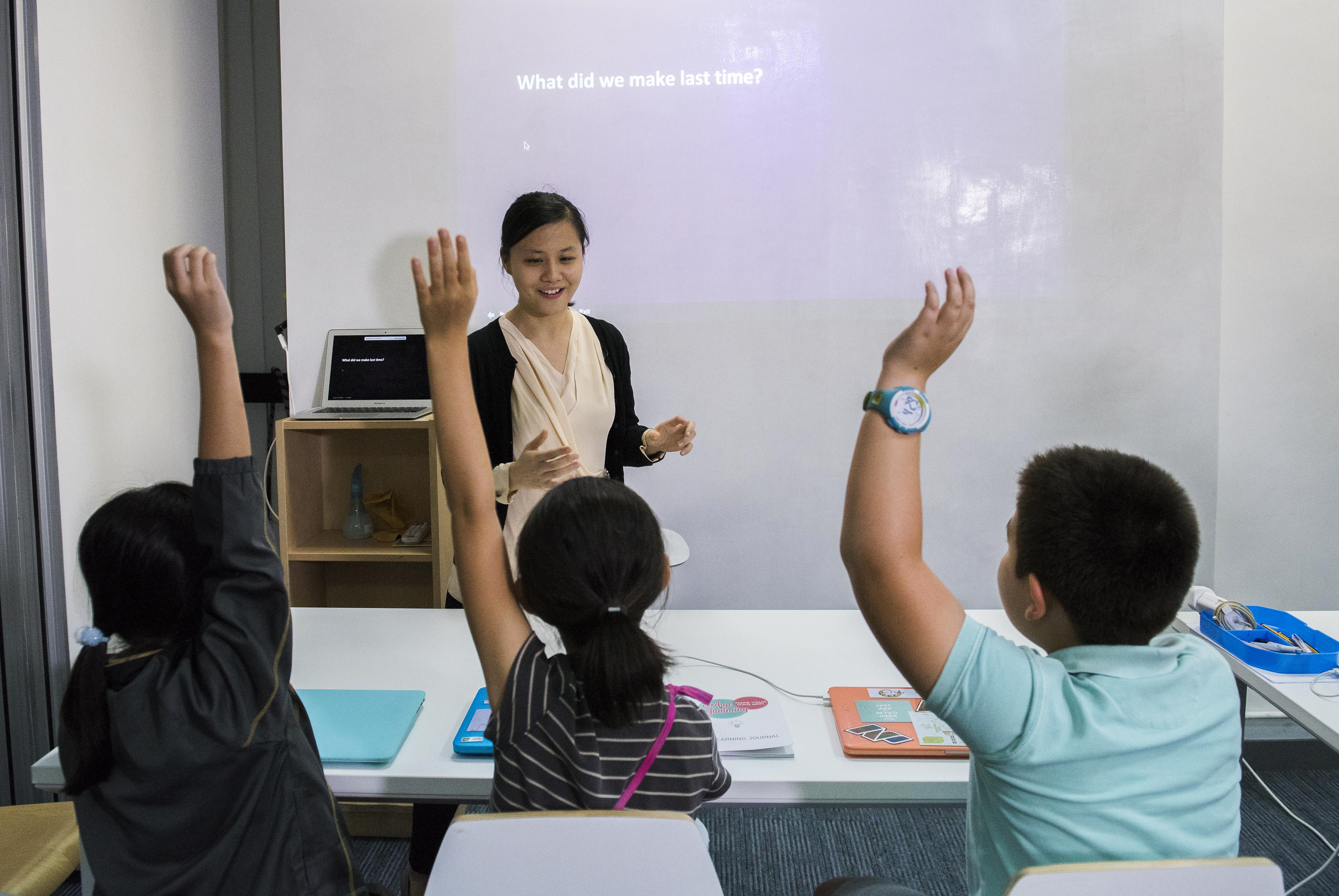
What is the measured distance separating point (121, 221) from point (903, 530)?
2.62 m

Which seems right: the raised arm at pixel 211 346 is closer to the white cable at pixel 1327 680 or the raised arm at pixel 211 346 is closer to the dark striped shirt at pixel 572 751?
the dark striped shirt at pixel 572 751

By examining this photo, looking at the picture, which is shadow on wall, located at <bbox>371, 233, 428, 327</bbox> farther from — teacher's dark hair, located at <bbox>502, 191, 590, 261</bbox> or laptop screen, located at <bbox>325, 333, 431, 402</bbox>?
teacher's dark hair, located at <bbox>502, 191, 590, 261</bbox>

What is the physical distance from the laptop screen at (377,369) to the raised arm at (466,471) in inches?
77.4

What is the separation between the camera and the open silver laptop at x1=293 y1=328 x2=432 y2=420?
2.97 m

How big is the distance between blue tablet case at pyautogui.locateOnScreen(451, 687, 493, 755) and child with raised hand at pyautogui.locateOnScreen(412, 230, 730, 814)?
0.20 meters

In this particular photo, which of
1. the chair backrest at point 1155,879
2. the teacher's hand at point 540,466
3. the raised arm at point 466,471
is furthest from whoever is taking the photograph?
the teacher's hand at point 540,466

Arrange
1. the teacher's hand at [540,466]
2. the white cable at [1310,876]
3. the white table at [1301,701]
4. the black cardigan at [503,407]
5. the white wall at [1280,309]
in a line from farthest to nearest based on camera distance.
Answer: the white wall at [1280,309], the black cardigan at [503,407], the white cable at [1310,876], the teacher's hand at [540,466], the white table at [1301,701]

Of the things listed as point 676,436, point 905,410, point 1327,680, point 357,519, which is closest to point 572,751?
point 905,410

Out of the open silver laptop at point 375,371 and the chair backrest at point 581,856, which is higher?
the open silver laptop at point 375,371

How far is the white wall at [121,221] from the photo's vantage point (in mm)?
2322

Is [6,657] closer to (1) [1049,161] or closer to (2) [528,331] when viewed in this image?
(2) [528,331]

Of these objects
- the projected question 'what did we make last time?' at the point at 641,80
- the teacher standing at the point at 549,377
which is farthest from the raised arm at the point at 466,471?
the projected question 'what did we make last time?' at the point at 641,80

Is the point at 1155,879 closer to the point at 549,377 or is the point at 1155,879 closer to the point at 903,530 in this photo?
the point at 903,530

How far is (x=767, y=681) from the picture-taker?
1517mm
